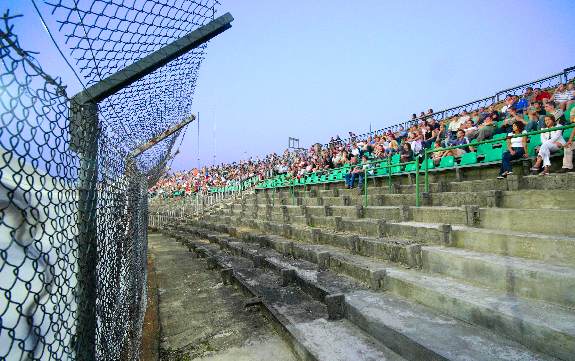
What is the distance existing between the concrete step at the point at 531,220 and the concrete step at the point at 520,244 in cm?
23

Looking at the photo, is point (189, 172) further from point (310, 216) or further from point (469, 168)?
Result: point (469, 168)

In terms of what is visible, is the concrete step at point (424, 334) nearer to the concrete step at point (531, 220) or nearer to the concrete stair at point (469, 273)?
the concrete stair at point (469, 273)

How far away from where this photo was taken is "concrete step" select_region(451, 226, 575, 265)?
348 cm

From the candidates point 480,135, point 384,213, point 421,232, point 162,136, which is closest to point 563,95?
point 480,135

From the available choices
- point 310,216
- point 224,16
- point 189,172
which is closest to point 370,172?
point 310,216

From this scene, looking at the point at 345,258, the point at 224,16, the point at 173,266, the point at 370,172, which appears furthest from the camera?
the point at 370,172

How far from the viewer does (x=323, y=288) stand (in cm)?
462

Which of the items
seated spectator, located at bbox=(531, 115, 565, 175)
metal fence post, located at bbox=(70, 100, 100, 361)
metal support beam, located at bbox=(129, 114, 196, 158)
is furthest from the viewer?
seated spectator, located at bbox=(531, 115, 565, 175)

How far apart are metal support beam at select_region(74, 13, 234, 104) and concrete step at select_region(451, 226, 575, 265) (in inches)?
156

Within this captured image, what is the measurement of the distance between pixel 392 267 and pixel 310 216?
4471mm

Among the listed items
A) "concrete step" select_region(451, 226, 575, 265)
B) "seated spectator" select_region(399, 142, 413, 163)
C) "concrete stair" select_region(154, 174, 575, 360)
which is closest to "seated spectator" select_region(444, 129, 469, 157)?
"seated spectator" select_region(399, 142, 413, 163)

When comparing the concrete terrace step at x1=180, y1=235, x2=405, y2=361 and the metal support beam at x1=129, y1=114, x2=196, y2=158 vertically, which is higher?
the metal support beam at x1=129, y1=114, x2=196, y2=158

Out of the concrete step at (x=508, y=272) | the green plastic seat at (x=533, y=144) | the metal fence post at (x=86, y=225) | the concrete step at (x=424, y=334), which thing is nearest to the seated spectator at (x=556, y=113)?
the green plastic seat at (x=533, y=144)

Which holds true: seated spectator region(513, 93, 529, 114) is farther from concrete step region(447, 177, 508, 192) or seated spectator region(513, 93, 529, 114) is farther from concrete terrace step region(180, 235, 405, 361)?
concrete terrace step region(180, 235, 405, 361)
